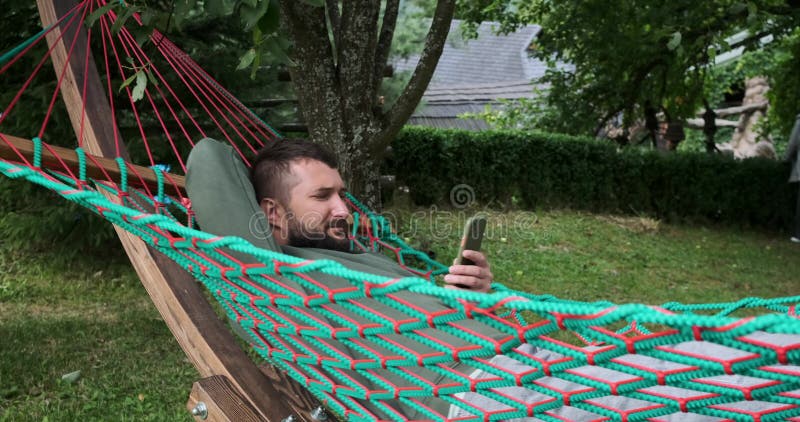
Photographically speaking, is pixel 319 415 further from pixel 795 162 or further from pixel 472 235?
pixel 795 162

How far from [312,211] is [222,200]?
277 mm

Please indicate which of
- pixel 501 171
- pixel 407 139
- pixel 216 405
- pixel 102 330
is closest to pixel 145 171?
pixel 216 405

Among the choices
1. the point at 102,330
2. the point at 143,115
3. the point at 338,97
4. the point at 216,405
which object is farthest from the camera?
the point at 143,115

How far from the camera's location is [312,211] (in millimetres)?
1770

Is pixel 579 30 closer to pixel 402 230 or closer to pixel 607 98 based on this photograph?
pixel 607 98

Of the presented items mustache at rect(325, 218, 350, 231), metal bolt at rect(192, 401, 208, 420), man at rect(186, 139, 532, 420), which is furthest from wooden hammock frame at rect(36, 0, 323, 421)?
mustache at rect(325, 218, 350, 231)

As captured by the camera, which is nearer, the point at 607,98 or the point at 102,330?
the point at 102,330

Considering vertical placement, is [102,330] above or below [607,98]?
below

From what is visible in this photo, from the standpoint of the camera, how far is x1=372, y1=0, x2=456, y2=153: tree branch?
11.0 feet

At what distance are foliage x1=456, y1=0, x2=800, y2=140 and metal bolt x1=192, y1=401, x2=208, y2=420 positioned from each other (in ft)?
14.6

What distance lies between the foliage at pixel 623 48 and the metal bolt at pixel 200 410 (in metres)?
4.44

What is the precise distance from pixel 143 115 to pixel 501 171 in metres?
4.04

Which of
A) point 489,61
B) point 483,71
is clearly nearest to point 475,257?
point 483,71

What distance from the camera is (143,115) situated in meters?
4.18
